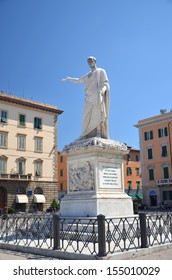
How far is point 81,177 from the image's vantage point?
1030 centimetres

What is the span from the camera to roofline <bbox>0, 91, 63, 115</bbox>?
38.2 metres

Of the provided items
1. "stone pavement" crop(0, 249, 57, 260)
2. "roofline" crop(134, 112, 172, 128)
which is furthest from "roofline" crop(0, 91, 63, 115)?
"stone pavement" crop(0, 249, 57, 260)

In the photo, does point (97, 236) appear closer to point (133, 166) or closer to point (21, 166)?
point (21, 166)

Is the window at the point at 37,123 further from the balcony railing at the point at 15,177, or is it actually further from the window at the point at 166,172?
the window at the point at 166,172

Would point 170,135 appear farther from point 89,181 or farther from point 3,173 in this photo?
point 89,181

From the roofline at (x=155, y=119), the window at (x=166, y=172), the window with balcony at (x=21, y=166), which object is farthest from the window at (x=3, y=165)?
the window at (x=166, y=172)

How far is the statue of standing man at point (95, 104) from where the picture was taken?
36.0 feet

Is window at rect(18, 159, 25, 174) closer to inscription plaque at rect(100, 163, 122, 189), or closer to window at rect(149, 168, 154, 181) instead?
window at rect(149, 168, 154, 181)

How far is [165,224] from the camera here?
913 centimetres

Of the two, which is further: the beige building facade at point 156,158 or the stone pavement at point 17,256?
the beige building facade at point 156,158

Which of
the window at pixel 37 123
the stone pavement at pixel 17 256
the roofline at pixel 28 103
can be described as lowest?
the stone pavement at pixel 17 256

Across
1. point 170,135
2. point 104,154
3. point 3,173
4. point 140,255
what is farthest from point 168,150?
point 140,255

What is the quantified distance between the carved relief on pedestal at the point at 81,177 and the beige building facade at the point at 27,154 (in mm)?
27153

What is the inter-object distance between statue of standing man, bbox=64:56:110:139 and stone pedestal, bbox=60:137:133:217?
0.60 meters
